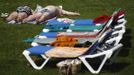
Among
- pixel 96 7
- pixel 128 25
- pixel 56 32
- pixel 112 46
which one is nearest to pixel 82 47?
pixel 112 46

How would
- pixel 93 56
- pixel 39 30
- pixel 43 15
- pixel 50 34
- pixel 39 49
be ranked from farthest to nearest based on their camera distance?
pixel 43 15
pixel 39 30
pixel 50 34
pixel 39 49
pixel 93 56

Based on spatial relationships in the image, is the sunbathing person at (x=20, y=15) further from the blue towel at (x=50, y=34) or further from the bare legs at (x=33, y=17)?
the blue towel at (x=50, y=34)

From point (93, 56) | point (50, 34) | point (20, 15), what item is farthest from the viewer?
point (20, 15)

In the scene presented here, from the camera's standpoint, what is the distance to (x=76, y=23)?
1450 cm

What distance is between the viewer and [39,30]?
1477cm

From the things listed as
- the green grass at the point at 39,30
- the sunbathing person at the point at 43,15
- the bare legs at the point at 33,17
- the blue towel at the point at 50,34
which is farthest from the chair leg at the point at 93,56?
the bare legs at the point at 33,17

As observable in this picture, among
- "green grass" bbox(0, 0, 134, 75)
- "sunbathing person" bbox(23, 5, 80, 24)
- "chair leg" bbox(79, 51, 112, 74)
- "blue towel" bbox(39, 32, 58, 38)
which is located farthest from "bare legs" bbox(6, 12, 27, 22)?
"chair leg" bbox(79, 51, 112, 74)

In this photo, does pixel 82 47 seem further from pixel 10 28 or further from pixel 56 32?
pixel 10 28

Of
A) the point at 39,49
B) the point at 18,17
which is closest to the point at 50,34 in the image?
the point at 39,49

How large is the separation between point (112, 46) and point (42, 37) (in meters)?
2.20

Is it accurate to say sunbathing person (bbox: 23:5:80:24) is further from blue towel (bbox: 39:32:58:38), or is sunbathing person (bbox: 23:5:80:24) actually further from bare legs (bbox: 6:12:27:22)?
blue towel (bbox: 39:32:58:38)

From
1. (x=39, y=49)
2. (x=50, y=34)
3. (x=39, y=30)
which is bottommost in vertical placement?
(x=39, y=30)

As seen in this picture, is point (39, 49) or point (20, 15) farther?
point (20, 15)

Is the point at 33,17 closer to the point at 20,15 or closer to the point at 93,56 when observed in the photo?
the point at 20,15
